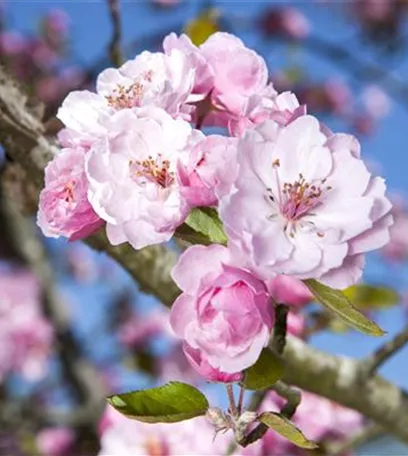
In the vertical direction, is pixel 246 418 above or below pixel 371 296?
above

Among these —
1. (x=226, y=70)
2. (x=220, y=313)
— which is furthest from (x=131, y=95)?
(x=220, y=313)

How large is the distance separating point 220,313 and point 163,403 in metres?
0.12

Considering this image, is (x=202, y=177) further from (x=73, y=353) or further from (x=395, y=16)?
(x=395, y=16)

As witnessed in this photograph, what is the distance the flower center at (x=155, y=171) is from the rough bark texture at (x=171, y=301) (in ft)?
1.14

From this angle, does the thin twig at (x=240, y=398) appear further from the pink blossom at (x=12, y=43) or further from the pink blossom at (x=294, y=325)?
the pink blossom at (x=12, y=43)

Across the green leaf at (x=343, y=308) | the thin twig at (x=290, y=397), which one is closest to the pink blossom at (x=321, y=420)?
the thin twig at (x=290, y=397)

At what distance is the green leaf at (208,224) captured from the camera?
2.40 feet

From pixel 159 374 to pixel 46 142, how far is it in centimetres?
156

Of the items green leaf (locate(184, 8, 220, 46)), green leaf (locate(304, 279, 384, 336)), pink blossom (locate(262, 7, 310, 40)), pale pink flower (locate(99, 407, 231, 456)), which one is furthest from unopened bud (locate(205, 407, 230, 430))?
pink blossom (locate(262, 7, 310, 40))

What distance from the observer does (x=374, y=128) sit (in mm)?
5598

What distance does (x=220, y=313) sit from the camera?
0.70 metres

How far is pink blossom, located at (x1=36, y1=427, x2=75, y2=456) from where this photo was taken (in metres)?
2.79

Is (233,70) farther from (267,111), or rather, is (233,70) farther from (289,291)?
(289,291)

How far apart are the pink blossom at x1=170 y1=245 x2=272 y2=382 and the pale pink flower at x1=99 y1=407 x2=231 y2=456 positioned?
464 millimetres
